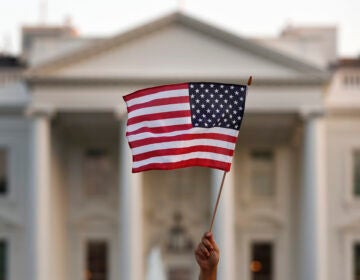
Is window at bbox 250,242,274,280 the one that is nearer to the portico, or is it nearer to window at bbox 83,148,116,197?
the portico

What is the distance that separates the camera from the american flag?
1162 centimetres

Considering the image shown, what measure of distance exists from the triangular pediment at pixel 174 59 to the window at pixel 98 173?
5.02 m

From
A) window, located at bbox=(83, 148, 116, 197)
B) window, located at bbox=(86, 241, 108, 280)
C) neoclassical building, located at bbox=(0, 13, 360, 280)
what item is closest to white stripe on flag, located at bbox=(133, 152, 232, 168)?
neoclassical building, located at bbox=(0, 13, 360, 280)

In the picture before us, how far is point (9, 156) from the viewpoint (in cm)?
3378

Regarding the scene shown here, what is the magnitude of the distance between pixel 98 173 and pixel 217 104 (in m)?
23.6

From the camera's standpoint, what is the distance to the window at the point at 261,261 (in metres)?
34.7

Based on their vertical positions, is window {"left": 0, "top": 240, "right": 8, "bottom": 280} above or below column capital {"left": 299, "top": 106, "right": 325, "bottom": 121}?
below

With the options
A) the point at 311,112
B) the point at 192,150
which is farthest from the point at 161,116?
the point at 311,112

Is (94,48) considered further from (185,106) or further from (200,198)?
(185,106)

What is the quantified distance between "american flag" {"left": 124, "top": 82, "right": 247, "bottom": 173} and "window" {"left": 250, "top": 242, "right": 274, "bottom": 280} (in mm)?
23189

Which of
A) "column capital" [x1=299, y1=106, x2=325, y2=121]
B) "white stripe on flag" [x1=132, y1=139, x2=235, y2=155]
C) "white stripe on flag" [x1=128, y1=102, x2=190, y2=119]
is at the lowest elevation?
"white stripe on flag" [x1=132, y1=139, x2=235, y2=155]

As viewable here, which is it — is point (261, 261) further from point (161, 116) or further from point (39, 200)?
point (161, 116)

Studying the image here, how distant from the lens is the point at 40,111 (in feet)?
98.9

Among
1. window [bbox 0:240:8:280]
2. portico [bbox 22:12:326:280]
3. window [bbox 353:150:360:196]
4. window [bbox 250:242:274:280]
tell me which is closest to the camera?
portico [bbox 22:12:326:280]
